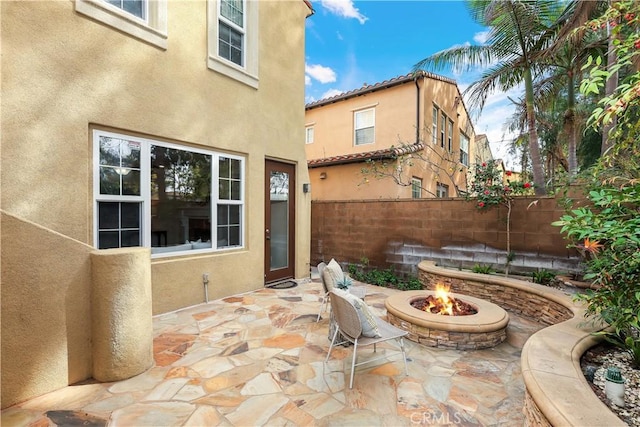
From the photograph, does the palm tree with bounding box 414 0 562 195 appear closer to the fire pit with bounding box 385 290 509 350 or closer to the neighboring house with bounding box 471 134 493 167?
the fire pit with bounding box 385 290 509 350

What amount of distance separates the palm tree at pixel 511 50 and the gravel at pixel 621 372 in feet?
18.9

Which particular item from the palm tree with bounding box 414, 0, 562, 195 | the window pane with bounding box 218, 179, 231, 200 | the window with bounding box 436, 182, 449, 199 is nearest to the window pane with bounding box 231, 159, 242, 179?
the window pane with bounding box 218, 179, 231, 200

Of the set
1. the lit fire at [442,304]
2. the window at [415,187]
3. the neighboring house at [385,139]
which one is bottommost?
the lit fire at [442,304]

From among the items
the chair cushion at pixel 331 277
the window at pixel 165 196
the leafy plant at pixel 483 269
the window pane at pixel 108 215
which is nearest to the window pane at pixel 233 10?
the window at pixel 165 196

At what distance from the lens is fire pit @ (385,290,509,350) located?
421 centimetres

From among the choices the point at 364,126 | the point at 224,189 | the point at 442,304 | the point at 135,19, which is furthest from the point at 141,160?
the point at 364,126

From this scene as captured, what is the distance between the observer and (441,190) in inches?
553

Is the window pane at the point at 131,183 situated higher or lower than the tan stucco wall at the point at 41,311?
higher

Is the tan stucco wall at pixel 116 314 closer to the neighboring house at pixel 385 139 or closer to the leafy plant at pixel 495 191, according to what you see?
the leafy plant at pixel 495 191

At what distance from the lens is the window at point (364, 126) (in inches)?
500

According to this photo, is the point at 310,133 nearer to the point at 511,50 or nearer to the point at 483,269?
the point at 511,50

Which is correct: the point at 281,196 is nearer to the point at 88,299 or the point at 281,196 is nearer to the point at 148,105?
the point at 148,105

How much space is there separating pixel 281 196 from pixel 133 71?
4.18 metres

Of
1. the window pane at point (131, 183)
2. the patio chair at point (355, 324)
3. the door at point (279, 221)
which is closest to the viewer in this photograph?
the patio chair at point (355, 324)
